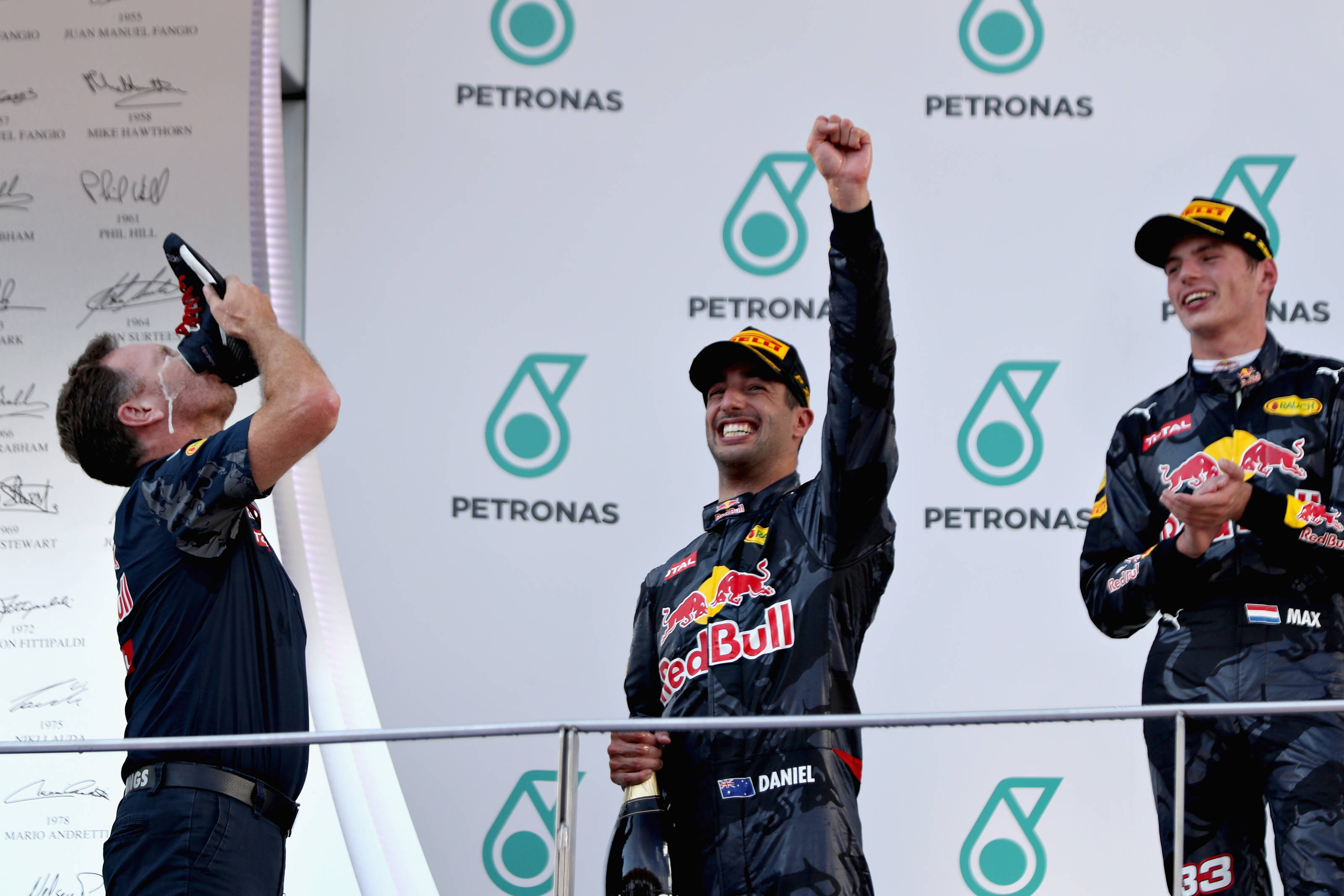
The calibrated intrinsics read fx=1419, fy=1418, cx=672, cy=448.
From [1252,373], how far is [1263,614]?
0.33 meters

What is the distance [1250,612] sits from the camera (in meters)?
1.77

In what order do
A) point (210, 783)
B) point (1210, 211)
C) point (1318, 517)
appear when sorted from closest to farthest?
point (210, 783) → point (1318, 517) → point (1210, 211)

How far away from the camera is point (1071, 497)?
126 inches

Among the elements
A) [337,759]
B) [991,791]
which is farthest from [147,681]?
[991,791]

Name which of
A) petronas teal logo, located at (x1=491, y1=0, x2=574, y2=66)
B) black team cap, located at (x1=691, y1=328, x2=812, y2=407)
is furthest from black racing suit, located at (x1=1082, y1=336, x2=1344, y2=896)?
petronas teal logo, located at (x1=491, y1=0, x2=574, y2=66)

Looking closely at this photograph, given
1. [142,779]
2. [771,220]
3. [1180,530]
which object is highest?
[771,220]

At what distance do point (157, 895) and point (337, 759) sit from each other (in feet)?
4.28

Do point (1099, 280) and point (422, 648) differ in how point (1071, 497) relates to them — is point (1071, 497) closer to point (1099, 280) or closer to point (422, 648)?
point (1099, 280)

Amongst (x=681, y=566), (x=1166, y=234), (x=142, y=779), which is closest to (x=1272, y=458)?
(x=1166, y=234)

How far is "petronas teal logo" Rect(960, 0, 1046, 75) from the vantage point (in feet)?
10.8

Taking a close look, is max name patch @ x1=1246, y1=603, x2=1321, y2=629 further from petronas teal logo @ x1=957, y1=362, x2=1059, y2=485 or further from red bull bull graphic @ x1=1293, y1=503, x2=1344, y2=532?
petronas teal logo @ x1=957, y1=362, x2=1059, y2=485

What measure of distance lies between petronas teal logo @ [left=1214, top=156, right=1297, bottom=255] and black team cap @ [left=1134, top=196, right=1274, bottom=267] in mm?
1332
